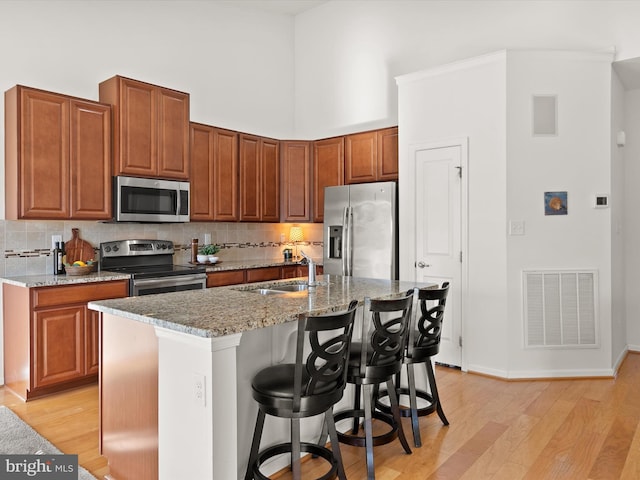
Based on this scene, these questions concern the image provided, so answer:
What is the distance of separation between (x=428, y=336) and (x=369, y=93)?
3.76m

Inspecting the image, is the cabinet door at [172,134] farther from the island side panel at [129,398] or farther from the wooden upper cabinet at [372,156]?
the island side panel at [129,398]

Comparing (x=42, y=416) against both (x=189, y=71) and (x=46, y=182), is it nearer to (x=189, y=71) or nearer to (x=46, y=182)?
(x=46, y=182)

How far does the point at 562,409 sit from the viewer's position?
3340 mm

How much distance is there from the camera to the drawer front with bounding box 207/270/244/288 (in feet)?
15.6

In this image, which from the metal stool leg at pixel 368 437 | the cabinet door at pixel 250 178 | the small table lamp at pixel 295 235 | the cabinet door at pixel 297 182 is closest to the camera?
the metal stool leg at pixel 368 437

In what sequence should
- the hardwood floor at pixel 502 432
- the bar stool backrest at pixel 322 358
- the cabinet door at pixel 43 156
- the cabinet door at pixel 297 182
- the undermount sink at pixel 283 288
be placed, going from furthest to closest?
1. the cabinet door at pixel 297 182
2. the cabinet door at pixel 43 156
3. the undermount sink at pixel 283 288
4. the hardwood floor at pixel 502 432
5. the bar stool backrest at pixel 322 358

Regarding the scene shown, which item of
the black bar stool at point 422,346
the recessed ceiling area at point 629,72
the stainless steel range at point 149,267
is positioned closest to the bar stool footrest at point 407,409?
the black bar stool at point 422,346

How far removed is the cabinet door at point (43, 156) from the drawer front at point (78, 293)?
0.62m

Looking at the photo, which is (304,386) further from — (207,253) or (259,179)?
(259,179)

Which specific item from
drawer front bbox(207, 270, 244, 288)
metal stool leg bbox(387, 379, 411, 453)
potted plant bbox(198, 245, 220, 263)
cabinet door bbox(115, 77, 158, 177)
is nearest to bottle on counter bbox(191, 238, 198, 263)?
potted plant bbox(198, 245, 220, 263)

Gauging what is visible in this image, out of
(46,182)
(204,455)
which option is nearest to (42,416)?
(46,182)

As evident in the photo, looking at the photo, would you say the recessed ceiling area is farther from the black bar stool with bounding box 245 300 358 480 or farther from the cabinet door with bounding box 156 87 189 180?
the cabinet door with bounding box 156 87 189 180

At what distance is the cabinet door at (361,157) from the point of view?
17.2 feet

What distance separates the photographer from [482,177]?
421cm
